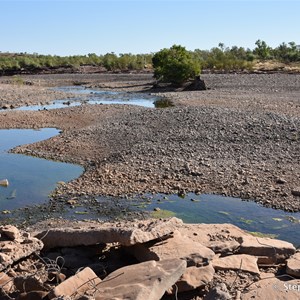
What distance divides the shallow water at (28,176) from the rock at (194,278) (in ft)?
20.8

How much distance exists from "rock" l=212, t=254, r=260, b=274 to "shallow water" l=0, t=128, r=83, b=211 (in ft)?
20.0

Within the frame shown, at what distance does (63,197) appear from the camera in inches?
437

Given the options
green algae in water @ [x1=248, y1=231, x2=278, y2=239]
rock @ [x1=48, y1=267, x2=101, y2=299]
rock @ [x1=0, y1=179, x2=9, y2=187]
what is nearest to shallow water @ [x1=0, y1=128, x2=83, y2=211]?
rock @ [x1=0, y1=179, x2=9, y2=187]

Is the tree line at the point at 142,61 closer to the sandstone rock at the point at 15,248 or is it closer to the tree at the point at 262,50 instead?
the tree at the point at 262,50

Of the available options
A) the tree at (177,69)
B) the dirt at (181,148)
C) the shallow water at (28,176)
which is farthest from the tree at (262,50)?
the shallow water at (28,176)

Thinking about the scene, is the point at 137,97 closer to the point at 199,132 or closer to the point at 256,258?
the point at 199,132

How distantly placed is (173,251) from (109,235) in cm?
92

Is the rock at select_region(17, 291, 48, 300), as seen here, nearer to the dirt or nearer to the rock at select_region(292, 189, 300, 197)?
the dirt

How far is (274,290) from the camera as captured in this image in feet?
17.7

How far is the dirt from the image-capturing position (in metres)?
11.4

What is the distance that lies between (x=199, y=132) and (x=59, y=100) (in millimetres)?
18180

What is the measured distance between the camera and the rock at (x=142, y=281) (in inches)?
187

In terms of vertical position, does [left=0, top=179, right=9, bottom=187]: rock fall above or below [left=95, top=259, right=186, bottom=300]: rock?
below

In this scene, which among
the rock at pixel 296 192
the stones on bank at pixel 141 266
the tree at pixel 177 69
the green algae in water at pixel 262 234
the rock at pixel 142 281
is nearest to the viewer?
the rock at pixel 142 281
